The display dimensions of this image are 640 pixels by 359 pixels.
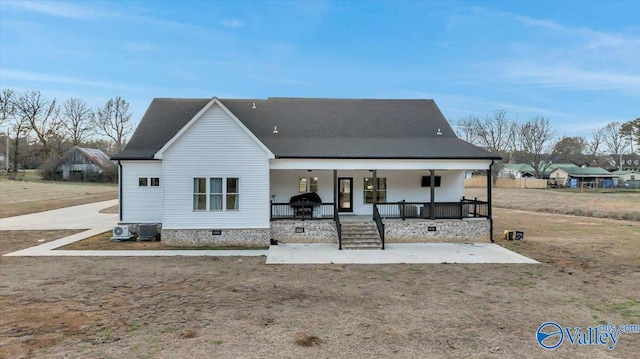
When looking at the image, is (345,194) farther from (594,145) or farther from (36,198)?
(594,145)

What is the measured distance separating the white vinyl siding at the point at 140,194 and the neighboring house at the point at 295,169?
47 mm

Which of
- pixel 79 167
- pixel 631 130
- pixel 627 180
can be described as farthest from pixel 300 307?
pixel 631 130

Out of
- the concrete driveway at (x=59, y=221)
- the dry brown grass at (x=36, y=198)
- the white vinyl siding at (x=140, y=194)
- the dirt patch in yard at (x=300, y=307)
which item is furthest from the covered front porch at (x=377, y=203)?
the dry brown grass at (x=36, y=198)

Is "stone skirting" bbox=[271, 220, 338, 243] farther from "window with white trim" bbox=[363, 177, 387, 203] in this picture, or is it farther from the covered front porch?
"window with white trim" bbox=[363, 177, 387, 203]

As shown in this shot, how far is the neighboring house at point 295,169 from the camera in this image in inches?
560

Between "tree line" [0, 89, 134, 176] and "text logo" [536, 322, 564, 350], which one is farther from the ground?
"tree line" [0, 89, 134, 176]

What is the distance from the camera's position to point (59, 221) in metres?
21.1

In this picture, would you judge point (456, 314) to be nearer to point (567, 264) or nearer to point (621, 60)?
point (567, 264)

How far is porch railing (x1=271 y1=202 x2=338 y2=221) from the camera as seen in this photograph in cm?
1560

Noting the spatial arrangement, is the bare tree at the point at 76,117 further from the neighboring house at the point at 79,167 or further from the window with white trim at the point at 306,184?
the window with white trim at the point at 306,184

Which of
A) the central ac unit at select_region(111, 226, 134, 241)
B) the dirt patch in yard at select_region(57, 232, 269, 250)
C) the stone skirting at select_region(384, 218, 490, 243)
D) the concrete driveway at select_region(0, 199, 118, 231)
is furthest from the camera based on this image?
the concrete driveway at select_region(0, 199, 118, 231)

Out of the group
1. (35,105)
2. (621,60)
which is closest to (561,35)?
(621,60)

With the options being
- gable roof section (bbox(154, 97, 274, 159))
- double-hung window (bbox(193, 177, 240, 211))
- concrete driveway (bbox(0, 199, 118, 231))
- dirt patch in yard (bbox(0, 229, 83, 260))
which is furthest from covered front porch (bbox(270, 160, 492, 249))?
concrete driveway (bbox(0, 199, 118, 231))

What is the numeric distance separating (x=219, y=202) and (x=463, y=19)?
2135 centimetres
